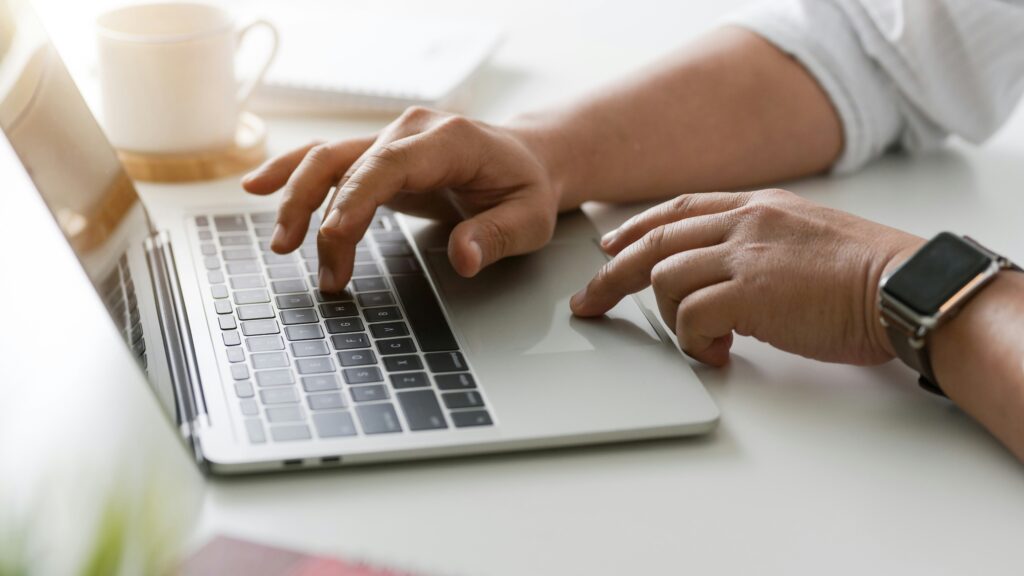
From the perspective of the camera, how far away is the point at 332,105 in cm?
109

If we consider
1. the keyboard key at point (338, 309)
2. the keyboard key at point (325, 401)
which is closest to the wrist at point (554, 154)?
the keyboard key at point (338, 309)

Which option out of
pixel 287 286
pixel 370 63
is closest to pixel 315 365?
pixel 287 286

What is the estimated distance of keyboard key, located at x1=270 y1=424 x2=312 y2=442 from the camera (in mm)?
564

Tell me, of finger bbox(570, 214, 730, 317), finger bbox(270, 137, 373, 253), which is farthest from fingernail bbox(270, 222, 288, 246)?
finger bbox(570, 214, 730, 317)

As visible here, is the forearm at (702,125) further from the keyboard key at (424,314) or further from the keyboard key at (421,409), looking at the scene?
the keyboard key at (421,409)

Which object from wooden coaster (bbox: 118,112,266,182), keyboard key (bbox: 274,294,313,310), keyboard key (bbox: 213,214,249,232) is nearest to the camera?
keyboard key (bbox: 274,294,313,310)

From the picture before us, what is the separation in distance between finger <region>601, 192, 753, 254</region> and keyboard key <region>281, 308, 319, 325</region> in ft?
0.66

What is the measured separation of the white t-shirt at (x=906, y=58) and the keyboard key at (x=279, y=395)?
590mm

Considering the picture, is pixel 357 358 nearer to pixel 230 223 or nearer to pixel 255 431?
pixel 255 431

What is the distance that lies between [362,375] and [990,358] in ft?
1.14

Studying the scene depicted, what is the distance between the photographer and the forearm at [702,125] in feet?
3.02

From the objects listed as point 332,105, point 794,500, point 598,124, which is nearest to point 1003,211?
point 598,124

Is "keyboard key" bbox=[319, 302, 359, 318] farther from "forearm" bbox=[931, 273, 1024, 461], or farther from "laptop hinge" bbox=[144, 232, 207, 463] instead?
"forearm" bbox=[931, 273, 1024, 461]

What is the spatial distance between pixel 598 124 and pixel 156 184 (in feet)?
1.24
